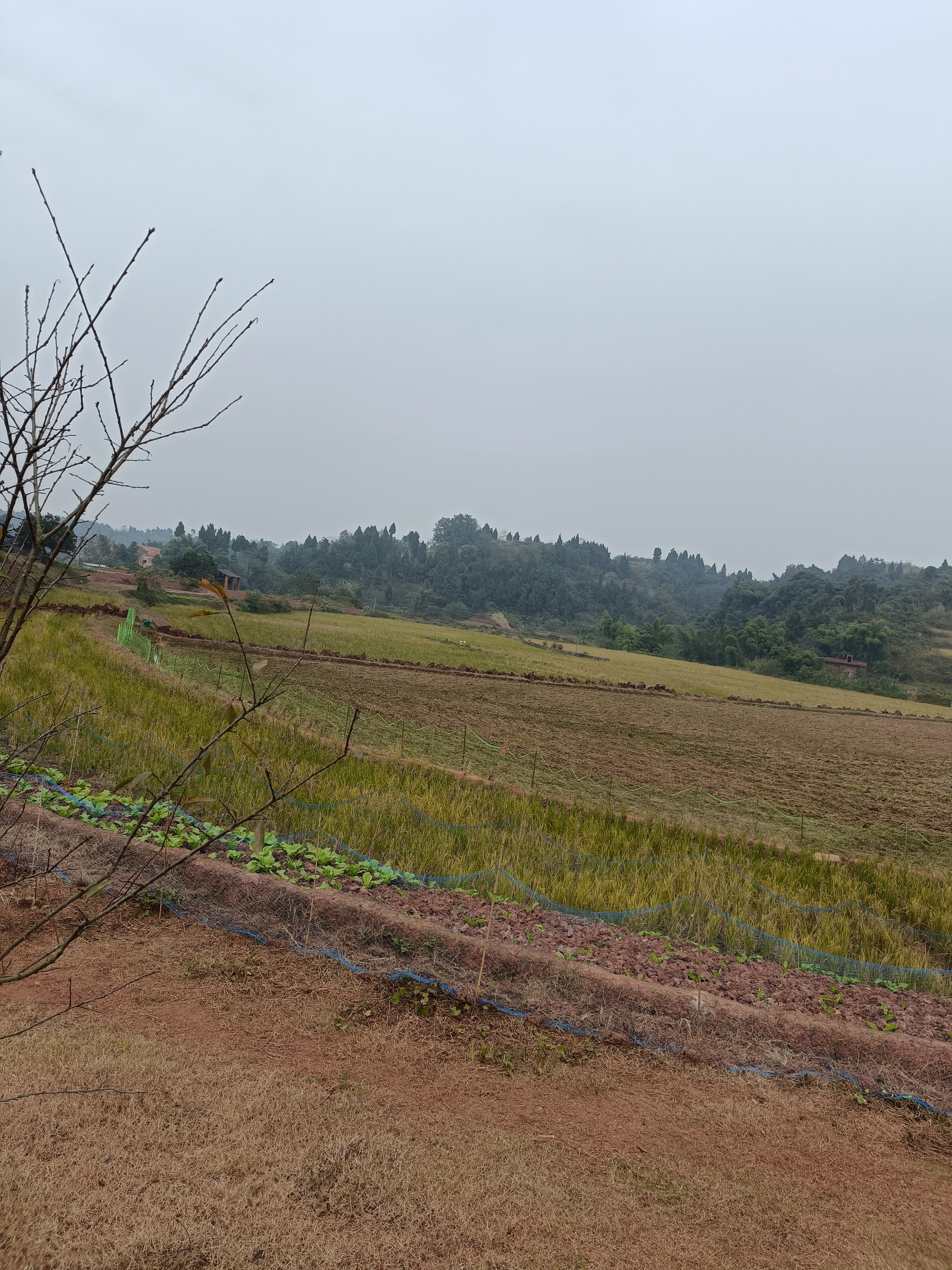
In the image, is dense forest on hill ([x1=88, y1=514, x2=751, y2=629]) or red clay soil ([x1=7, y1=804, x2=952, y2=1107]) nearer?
red clay soil ([x1=7, y1=804, x2=952, y2=1107])

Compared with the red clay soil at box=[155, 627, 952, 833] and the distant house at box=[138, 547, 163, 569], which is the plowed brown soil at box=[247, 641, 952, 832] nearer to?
the red clay soil at box=[155, 627, 952, 833]

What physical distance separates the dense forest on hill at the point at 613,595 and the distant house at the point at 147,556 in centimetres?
106

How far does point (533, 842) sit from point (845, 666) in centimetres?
6668

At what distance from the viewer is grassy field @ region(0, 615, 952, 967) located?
193 inches

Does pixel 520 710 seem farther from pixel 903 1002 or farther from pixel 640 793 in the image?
pixel 903 1002

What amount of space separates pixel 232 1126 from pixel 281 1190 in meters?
0.33

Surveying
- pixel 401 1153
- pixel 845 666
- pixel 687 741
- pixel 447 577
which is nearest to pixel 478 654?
pixel 687 741

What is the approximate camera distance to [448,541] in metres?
155

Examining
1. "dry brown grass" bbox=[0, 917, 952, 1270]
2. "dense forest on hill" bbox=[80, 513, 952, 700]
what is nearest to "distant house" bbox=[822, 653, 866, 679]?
"dense forest on hill" bbox=[80, 513, 952, 700]

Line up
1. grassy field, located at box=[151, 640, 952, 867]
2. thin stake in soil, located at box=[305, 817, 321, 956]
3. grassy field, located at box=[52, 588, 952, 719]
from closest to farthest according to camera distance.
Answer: thin stake in soil, located at box=[305, 817, 321, 956] → grassy field, located at box=[151, 640, 952, 867] → grassy field, located at box=[52, 588, 952, 719]

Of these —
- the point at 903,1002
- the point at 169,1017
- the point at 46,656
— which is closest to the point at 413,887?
the point at 169,1017

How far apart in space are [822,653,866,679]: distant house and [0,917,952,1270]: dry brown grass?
6641cm

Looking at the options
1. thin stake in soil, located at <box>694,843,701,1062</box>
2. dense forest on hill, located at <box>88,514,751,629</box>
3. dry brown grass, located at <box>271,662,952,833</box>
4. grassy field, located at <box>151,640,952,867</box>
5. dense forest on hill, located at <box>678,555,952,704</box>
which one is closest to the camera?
thin stake in soil, located at <box>694,843,701,1062</box>

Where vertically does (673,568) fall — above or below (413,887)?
above
